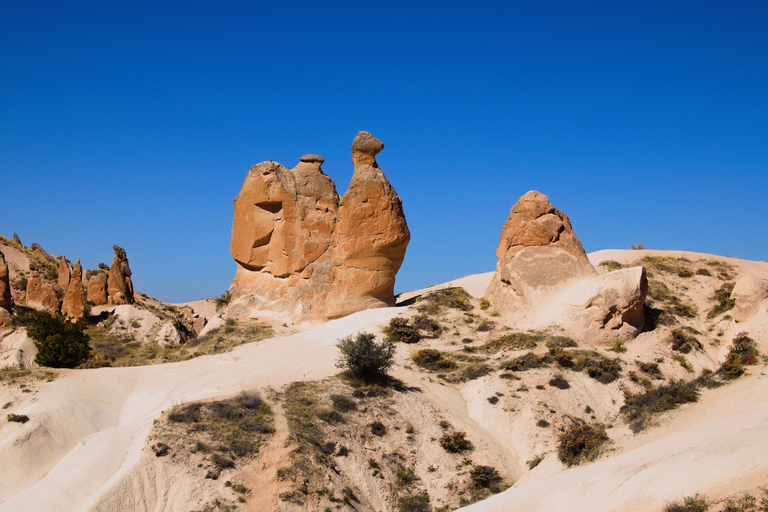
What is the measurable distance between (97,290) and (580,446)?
30.8 metres

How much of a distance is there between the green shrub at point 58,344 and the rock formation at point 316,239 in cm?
848

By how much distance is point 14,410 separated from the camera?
580 inches

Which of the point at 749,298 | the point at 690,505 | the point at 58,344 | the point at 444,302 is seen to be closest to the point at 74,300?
the point at 58,344

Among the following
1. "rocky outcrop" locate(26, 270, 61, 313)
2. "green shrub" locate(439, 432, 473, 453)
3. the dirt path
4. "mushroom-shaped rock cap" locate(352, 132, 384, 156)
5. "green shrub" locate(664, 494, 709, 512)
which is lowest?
"green shrub" locate(664, 494, 709, 512)

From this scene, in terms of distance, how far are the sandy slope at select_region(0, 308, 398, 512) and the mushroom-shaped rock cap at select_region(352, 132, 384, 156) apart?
9.52 meters

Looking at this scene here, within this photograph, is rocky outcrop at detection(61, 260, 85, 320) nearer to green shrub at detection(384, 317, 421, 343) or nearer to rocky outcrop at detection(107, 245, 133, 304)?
rocky outcrop at detection(107, 245, 133, 304)

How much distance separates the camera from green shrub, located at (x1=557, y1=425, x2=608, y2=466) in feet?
43.3

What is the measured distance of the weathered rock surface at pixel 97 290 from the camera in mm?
33875

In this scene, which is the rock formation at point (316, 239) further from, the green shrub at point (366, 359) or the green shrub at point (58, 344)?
the green shrub at point (58, 344)

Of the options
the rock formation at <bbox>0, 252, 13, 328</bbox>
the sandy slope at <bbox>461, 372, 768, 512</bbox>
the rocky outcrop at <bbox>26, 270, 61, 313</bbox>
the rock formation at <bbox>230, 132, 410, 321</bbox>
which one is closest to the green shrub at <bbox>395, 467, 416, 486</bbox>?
the sandy slope at <bbox>461, 372, 768, 512</bbox>

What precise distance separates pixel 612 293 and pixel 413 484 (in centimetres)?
1185

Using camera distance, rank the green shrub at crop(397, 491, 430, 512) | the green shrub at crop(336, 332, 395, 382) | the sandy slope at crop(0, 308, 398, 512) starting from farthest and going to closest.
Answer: the green shrub at crop(336, 332, 395, 382)
the green shrub at crop(397, 491, 430, 512)
the sandy slope at crop(0, 308, 398, 512)

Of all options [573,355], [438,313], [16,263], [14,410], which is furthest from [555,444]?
[16,263]

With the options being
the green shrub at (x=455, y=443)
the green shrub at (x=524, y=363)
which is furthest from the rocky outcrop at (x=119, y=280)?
the green shrub at (x=455, y=443)
